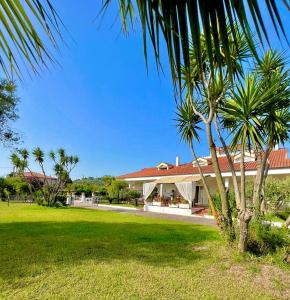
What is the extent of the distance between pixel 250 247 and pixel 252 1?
9032mm

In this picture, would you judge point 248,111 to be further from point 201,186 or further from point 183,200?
point 201,186

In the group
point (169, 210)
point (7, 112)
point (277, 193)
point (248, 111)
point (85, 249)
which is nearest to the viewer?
point (248, 111)

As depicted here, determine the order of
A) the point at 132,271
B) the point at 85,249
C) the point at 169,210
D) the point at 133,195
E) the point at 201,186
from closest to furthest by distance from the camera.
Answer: the point at 132,271
the point at 85,249
the point at 169,210
the point at 201,186
the point at 133,195

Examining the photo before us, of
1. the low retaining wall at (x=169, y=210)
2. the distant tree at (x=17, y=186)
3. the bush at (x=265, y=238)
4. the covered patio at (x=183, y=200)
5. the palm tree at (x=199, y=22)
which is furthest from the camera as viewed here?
the distant tree at (x=17, y=186)

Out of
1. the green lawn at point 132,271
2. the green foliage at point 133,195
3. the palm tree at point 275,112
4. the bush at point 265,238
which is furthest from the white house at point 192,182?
the green lawn at point 132,271

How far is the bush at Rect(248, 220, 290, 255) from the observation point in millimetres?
8547

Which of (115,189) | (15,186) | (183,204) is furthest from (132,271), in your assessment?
(15,186)

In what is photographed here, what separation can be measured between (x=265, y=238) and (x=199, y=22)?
8.93m

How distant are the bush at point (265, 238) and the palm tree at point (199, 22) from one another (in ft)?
28.6

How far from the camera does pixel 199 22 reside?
3.53 feet

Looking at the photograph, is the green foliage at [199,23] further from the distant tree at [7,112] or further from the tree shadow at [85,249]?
the distant tree at [7,112]

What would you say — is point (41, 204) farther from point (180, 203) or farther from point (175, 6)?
point (175, 6)

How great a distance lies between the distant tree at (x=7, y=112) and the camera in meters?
12.4

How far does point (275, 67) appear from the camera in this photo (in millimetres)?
8992
